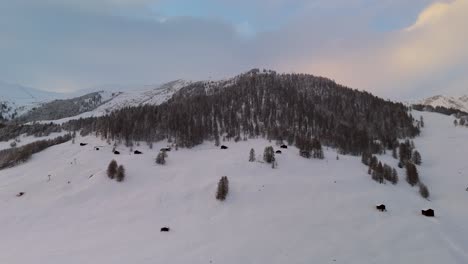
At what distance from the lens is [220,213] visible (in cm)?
5481

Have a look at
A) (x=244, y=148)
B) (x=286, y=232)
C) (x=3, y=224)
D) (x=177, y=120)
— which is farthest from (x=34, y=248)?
(x=177, y=120)

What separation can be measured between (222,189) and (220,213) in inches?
228

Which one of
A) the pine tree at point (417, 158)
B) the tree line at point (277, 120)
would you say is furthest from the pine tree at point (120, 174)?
the pine tree at point (417, 158)

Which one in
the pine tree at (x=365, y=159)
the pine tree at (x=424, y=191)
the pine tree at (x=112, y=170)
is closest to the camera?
the pine tree at (x=112, y=170)

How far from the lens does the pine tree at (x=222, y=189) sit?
195ft

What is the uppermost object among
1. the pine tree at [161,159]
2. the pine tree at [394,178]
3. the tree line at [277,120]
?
the tree line at [277,120]

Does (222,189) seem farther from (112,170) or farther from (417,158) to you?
(417,158)

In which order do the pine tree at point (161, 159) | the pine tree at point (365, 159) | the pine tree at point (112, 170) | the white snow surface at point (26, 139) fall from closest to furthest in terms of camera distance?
the pine tree at point (112, 170) → the pine tree at point (161, 159) → the pine tree at point (365, 159) → the white snow surface at point (26, 139)

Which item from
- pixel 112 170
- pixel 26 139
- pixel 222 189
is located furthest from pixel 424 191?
pixel 26 139

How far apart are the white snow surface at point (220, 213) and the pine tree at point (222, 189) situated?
3.04ft

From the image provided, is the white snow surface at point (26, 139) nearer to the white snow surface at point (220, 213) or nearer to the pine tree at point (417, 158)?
the white snow surface at point (220, 213)

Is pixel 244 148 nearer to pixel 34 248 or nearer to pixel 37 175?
pixel 37 175

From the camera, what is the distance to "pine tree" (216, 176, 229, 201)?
2334 inches

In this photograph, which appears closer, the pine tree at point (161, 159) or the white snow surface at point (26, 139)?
the pine tree at point (161, 159)
